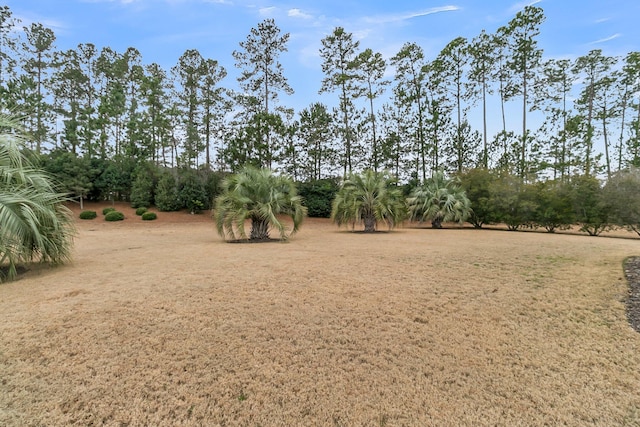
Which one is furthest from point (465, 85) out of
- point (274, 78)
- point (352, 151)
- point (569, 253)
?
point (569, 253)

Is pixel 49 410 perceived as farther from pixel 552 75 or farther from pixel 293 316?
pixel 552 75

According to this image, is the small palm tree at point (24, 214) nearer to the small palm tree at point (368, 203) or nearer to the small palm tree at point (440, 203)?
the small palm tree at point (368, 203)

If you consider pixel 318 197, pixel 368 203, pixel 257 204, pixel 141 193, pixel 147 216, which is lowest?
pixel 147 216

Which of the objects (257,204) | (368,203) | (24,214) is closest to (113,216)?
(257,204)

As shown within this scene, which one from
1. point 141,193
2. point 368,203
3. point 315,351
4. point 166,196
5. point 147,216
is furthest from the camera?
point 141,193

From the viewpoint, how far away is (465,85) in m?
27.0

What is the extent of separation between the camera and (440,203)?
1873 centimetres

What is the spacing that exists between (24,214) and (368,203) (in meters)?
11.9

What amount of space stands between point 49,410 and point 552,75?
3550cm

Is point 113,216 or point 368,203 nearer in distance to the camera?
point 368,203

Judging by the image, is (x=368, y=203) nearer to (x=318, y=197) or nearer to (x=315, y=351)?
(x=318, y=197)

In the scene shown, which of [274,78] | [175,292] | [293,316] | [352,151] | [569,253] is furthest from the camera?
[352,151]

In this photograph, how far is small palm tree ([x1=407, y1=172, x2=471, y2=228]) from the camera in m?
18.2

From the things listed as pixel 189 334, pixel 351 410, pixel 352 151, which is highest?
pixel 352 151
